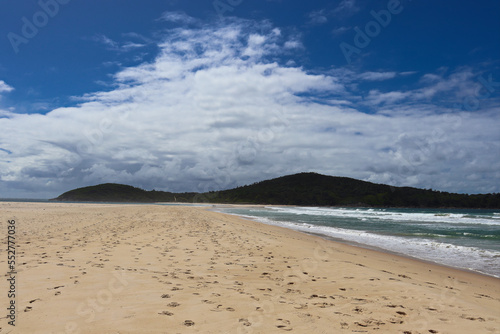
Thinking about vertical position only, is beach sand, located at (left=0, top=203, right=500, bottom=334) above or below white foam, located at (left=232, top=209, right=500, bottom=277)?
above

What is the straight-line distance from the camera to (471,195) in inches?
7008

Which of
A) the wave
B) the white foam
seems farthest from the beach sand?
the wave

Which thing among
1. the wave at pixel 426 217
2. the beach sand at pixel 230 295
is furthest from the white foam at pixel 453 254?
the wave at pixel 426 217

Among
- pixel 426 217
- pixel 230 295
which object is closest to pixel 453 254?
pixel 230 295

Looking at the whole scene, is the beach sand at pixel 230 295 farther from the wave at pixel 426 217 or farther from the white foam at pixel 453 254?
the wave at pixel 426 217

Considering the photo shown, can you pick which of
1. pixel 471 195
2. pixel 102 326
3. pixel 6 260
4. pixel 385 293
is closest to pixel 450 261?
pixel 385 293

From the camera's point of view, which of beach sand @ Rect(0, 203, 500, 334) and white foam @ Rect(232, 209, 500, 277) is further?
white foam @ Rect(232, 209, 500, 277)

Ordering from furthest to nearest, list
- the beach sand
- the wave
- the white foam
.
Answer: the wave, the white foam, the beach sand

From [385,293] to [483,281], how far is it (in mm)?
5357

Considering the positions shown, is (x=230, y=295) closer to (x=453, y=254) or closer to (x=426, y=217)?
(x=453, y=254)

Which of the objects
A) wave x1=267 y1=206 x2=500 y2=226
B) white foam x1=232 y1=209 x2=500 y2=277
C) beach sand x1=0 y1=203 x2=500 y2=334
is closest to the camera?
beach sand x1=0 y1=203 x2=500 y2=334

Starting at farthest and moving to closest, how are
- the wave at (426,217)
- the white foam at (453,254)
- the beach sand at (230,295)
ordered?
the wave at (426,217), the white foam at (453,254), the beach sand at (230,295)

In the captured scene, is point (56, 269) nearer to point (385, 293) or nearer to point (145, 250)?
point (145, 250)

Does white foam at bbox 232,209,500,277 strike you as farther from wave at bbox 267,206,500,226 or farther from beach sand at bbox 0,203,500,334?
wave at bbox 267,206,500,226
